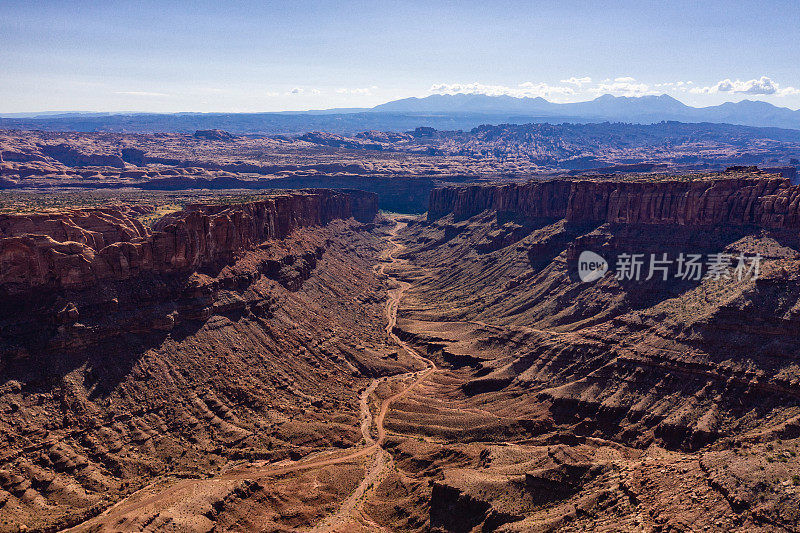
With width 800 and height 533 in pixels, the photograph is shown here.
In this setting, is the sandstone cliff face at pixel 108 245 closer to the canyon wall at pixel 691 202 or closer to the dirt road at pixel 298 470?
the dirt road at pixel 298 470

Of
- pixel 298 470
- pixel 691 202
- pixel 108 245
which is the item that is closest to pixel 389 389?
pixel 298 470

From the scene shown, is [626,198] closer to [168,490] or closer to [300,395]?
[300,395]

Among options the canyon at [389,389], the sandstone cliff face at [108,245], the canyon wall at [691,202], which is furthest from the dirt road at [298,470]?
the canyon wall at [691,202]

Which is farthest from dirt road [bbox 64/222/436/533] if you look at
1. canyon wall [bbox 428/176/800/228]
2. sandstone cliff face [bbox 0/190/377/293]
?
canyon wall [bbox 428/176/800/228]

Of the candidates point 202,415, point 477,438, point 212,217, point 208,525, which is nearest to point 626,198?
point 477,438

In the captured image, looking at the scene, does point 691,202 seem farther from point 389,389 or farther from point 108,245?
point 108,245
